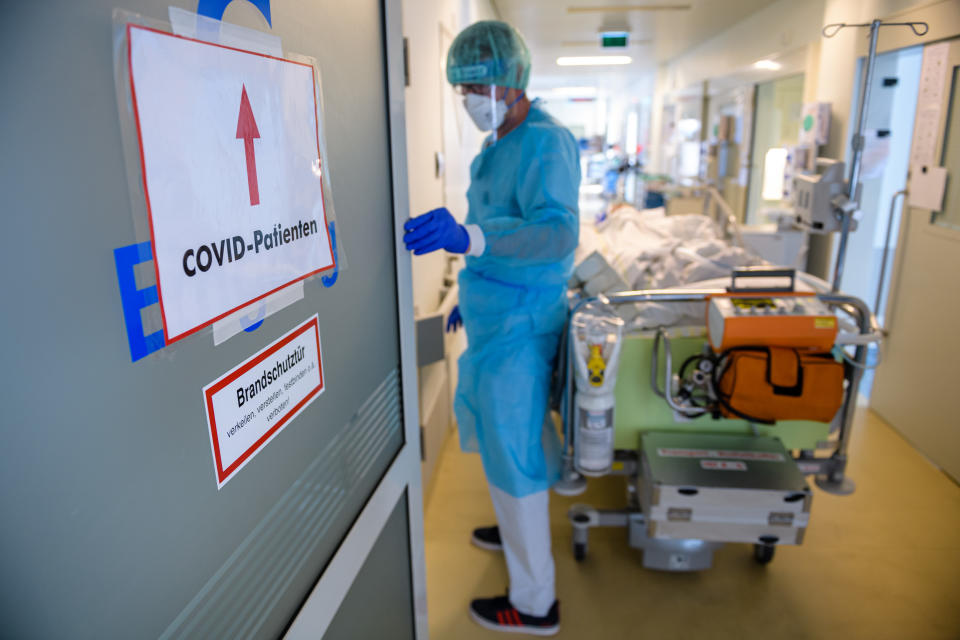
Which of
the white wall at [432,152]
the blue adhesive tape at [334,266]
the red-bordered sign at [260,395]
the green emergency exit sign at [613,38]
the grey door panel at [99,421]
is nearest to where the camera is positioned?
the grey door panel at [99,421]

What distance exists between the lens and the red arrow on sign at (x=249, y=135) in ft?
2.33

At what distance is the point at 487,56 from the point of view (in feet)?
6.68

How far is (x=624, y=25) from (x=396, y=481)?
6369 mm

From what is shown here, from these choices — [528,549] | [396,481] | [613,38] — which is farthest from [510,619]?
[613,38]

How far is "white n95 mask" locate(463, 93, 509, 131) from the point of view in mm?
2092

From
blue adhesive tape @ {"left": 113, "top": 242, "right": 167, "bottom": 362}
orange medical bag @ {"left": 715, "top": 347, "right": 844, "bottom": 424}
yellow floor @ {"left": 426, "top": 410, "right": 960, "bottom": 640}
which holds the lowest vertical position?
yellow floor @ {"left": 426, "top": 410, "right": 960, "bottom": 640}

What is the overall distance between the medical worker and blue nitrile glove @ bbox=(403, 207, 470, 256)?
1.10 feet

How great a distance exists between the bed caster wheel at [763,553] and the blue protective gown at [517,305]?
96 centimetres

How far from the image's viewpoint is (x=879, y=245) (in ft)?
17.4

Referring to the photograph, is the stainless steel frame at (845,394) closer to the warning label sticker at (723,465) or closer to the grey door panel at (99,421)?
the warning label sticker at (723,465)

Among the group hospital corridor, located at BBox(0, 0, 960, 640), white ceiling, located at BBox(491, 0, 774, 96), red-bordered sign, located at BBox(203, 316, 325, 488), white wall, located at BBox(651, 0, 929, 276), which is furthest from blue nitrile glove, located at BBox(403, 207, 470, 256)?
white ceiling, located at BBox(491, 0, 774, 96)

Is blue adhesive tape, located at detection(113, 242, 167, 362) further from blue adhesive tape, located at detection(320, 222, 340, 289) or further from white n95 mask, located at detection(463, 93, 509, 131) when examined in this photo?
white n95 mask, located at detection(463, 93, 509, 131)

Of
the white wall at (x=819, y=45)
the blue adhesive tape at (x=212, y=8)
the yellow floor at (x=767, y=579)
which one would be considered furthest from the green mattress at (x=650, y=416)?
the white wall at (x=819, y=45)

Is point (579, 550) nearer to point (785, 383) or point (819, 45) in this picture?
point (785, 383)
